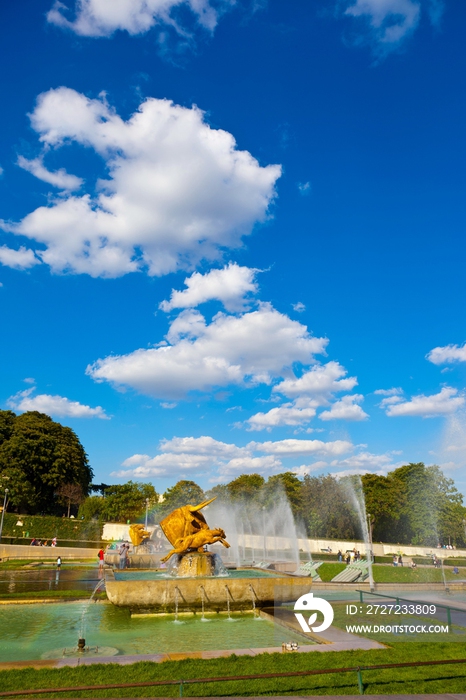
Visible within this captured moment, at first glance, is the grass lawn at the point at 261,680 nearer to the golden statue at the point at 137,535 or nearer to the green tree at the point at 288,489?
the golden statue at the point at 137,535

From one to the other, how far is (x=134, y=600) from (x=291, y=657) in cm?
655

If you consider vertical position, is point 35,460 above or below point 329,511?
above

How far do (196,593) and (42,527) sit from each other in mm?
46316

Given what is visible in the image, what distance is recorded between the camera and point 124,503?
78.6 metres

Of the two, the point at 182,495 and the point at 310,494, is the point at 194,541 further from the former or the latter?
the point at 182,495

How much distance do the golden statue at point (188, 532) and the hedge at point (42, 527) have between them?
133ft

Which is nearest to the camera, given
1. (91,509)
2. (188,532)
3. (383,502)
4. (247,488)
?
(188,532)

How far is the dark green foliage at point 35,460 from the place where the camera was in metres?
58.3

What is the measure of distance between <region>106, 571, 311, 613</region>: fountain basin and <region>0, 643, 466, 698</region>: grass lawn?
5667 millimetres

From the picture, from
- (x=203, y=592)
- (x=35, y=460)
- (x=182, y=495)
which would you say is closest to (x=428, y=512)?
(x=182, y=495)

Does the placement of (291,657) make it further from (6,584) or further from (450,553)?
(450,553)

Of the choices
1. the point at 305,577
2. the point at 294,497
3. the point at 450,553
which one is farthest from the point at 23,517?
the point at 305,577

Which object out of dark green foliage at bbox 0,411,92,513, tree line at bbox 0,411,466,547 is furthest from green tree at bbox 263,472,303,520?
dark green foliage at bbox 0,411,92,513

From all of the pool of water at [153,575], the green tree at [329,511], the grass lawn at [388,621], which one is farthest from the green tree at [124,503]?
the grass lawn at [388,621]
